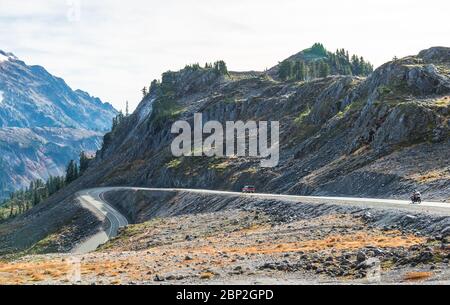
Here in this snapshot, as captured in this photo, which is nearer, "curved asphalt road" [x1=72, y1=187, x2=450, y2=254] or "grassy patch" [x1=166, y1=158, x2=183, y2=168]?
"curved asphalt road" [x1=72, y1=187, x2=450, y2=254]

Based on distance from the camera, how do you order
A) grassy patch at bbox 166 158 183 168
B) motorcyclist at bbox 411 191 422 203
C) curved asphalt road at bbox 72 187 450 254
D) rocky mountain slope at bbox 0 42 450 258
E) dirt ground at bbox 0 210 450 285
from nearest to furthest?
dirt ground at bbox 0 210 450 285 → curved asphalt road at bbox 72 187 450 254 → motorcyclist at bbox 411 191 422 203 → rocky mountain slope at bbox 0 42 450 258 → grassy patch at bbox 166 158 183 168

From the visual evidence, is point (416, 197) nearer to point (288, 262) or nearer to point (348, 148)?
point (288, 262)

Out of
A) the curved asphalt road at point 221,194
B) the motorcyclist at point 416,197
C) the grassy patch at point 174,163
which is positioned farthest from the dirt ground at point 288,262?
the grassy patch at point 174,163

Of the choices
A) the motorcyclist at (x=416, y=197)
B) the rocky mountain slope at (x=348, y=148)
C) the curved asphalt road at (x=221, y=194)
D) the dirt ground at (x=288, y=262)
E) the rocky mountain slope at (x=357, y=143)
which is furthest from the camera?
the rocky mountain slope at (x=348, y=148)

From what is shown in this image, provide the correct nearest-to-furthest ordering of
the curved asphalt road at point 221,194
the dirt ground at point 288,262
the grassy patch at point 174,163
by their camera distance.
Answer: the dirt ground at point 288,262
the curved asphalt road at point 221,194
the grassy patch at point 174,163

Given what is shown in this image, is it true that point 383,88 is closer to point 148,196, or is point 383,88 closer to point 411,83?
point 411,83

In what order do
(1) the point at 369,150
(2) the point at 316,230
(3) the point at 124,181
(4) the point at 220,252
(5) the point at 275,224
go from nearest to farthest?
1. (4) the point at 220,252
2. (2) the point at 316,230
3. (5) the point at 275,224
4. (1) the point at 369,150
5. (3) the point at 124,181

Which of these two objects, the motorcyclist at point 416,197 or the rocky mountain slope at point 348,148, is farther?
the rocky mountain slope at point 348,148

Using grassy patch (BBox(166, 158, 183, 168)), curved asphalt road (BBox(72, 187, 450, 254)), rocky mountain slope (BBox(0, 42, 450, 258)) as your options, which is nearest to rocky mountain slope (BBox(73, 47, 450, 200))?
rocky mountain slope (BBox(0, 42, 450, 258))

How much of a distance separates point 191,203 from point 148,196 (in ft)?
87.1

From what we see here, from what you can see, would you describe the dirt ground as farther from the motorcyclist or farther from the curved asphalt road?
the motorcyclist

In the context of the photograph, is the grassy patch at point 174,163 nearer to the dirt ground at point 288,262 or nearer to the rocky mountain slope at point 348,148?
the rocky mountain slope at point 348,148
